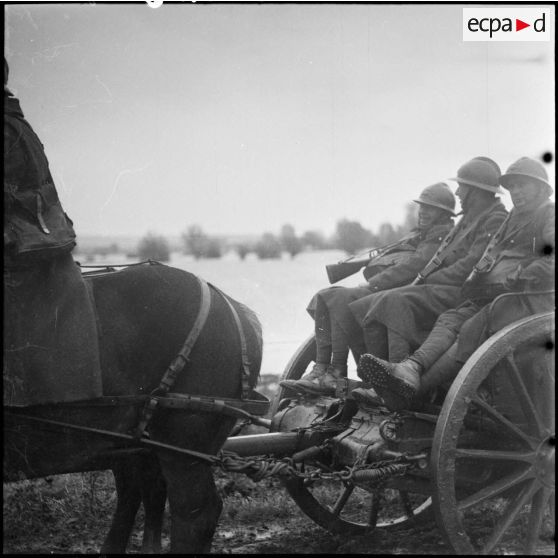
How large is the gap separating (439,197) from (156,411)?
2.49m

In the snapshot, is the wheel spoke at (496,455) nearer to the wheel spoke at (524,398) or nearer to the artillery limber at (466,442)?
the artillery limber at (466,442)

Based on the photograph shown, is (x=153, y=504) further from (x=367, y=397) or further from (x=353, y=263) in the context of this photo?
(x=353, y=263)

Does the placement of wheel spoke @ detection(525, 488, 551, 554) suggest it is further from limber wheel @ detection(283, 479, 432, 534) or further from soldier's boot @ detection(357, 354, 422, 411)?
soldier's boot @ detection(357, 354, 422, 411)

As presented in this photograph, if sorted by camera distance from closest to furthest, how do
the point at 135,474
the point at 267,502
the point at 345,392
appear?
the point at 135,474 → the point at 345,392 → the point at 267,502

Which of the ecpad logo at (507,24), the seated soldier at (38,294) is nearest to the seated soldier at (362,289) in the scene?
the ecpad logo at (507,24)

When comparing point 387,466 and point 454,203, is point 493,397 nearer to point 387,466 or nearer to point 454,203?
point 387,466

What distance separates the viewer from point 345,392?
14.5 feet

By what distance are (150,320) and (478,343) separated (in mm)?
1852

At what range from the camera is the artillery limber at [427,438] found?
3.61m

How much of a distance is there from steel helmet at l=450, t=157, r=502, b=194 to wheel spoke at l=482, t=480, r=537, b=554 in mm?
1888

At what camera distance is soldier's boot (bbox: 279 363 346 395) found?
4523mm

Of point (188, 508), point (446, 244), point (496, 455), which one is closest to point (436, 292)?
point (446, 244)

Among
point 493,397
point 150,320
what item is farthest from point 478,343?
point 150,320

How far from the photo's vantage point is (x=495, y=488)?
3967mm
